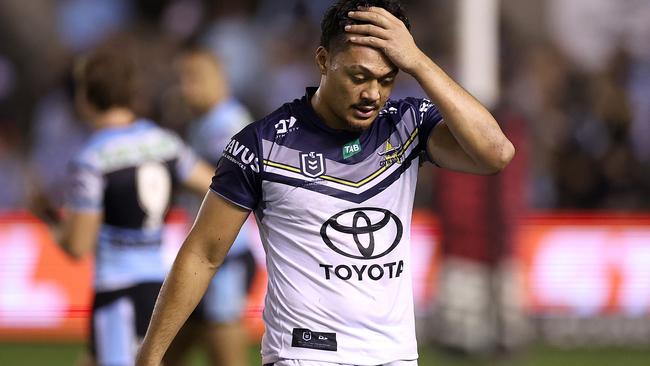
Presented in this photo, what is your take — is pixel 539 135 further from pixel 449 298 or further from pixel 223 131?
pixel 223 131

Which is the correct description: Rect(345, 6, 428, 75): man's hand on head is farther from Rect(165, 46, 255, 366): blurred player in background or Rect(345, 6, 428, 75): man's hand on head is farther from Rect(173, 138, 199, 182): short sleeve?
Rect(165, 46, 255, 366): blurred player in background

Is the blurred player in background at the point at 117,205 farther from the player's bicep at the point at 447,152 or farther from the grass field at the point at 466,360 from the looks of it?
the grass field at the point at 466,360

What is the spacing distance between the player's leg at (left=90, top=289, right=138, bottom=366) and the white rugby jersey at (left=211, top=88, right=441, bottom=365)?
1.97 metres

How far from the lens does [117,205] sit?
6148 millimetres

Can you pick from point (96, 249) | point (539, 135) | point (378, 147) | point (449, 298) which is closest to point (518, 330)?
point (449, 298)

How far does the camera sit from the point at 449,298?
34.9 feet

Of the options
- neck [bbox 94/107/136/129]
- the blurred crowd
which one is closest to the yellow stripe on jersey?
neck [bbox 94/107/136/129]

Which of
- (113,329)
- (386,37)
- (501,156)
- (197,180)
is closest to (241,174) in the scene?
(386,37)

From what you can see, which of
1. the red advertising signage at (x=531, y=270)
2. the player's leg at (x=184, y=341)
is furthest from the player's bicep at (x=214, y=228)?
the red advertising signage at (x=531, y=270)

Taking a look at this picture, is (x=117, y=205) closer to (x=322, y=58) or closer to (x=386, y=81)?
(x=322, y=58)

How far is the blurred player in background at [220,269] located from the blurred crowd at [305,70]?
484 cm

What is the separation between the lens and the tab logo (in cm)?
434

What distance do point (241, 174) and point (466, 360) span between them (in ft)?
21.1

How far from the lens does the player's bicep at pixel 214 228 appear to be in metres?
4.28
